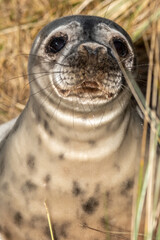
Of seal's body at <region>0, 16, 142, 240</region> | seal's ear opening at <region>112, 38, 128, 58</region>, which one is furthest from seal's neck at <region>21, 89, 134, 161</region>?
seal's ear opening at <region>112, 38, 128, 58</region>

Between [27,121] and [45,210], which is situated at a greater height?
[27,121]

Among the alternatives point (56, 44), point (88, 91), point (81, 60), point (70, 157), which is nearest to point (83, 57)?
point (81, 60)

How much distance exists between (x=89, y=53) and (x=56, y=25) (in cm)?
50

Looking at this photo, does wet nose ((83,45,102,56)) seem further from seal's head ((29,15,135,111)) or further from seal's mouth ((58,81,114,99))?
seal's mouth ((58,81,114,99))

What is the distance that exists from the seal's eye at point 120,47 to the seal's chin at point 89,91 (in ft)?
1.02

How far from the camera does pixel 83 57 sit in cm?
265

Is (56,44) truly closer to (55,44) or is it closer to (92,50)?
(55,44)

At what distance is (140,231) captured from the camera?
3000 millimetres

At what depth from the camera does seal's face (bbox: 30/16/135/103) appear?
266cm

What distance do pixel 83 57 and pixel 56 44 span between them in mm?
379

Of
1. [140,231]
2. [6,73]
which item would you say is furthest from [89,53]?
[6,73]

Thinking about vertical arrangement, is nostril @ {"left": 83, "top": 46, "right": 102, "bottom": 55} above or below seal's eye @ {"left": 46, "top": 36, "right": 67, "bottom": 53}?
below

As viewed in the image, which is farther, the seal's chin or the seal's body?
the seal's body

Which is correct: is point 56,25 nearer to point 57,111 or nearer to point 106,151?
point 57,111
